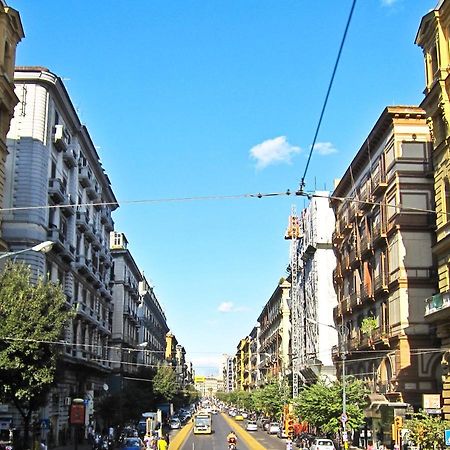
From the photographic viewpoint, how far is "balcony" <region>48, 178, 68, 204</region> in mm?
51231

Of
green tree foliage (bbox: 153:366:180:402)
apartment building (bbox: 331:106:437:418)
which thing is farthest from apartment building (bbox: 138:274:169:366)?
apartment building (bbox: 331:106:437:418)

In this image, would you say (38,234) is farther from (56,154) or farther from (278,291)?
(278,291)

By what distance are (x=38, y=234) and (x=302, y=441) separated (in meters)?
28.0

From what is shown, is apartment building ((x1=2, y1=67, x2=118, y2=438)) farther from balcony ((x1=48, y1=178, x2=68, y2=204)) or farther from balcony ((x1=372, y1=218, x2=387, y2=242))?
balcony ((x1=372, y1=218, x2=387, y2=242))

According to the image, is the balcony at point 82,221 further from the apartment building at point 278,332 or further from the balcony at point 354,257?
the apartment building at point 278,332

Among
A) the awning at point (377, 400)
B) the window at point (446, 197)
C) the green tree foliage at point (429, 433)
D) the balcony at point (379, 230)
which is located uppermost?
the balcony at point (379, 230)

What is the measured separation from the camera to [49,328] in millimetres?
32125

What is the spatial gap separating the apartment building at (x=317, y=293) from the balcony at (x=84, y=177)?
83.4 ft

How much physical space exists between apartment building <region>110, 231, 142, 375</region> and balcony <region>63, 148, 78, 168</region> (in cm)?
3203

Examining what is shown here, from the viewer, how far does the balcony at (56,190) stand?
168 ft

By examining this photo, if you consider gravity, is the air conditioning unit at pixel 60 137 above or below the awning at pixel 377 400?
above

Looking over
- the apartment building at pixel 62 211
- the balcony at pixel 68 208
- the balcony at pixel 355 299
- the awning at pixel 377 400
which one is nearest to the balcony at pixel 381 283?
the balcony at pixel 355 299

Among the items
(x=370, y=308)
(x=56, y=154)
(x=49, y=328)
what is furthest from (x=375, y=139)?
(x=49, y=328)

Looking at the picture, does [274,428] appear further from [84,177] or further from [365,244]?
[84,177]
